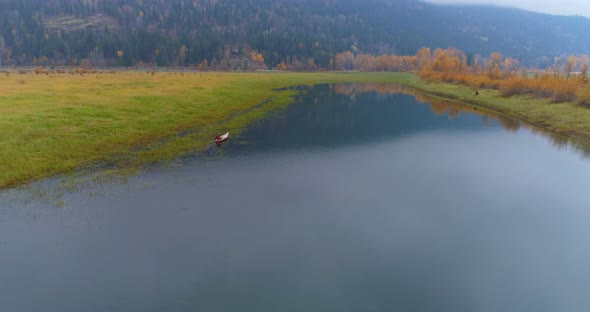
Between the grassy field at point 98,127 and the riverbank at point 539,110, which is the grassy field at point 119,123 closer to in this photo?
the grassy field at point 98,127

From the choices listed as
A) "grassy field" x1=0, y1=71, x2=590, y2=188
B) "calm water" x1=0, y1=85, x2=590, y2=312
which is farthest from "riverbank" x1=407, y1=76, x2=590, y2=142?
"calm water" x1=0, y1=85, x2=590, y2=312

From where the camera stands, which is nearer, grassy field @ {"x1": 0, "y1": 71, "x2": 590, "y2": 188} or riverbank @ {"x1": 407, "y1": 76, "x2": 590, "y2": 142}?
grassy field @ {"x1": 0, "y1": 71, "x2": 590, "y2": 188}

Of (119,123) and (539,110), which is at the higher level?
(119,123)

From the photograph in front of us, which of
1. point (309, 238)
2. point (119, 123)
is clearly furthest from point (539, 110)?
point (119, 123)

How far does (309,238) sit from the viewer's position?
971 inches

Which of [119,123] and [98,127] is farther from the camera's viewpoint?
[119,123]

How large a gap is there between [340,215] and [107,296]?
55.6 ft

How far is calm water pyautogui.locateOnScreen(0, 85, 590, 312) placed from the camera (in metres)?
19.0

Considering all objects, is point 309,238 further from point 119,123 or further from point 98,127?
point 119,123

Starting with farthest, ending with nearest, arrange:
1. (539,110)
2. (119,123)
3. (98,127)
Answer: (539,110), (119,123), (98,127)

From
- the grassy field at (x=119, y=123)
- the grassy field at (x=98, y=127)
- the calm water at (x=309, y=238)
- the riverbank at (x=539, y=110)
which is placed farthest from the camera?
the riverbank at (x=539, y=110)

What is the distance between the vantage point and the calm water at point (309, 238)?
19.0 meters

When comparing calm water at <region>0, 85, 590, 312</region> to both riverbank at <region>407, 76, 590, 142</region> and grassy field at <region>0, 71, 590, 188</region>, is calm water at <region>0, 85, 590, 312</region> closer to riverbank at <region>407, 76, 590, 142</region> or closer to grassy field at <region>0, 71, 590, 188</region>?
grassy field at <region>0, 71, 590, 188</region>

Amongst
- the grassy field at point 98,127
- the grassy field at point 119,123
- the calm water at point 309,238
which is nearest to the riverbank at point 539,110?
the grassy field at point 119,123
